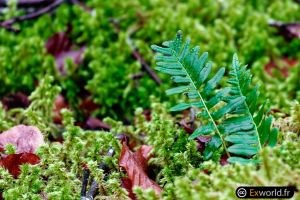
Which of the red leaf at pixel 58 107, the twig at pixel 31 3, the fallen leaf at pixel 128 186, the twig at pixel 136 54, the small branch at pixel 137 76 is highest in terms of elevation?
the twig at pixel 31 3

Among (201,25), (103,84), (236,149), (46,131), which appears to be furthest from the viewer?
(201,25)

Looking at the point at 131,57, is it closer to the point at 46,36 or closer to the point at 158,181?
the point at 46,36

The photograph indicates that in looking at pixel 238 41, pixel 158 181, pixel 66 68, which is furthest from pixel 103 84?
pixel 158 181

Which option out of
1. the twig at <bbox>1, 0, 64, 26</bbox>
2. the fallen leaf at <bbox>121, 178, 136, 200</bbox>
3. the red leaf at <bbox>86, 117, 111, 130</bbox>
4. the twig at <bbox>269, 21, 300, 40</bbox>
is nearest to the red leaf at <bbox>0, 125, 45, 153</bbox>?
the fallen leaf at <bbox>121, 178, 136, 200</bbox>

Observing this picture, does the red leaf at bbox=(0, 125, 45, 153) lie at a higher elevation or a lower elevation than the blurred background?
lower

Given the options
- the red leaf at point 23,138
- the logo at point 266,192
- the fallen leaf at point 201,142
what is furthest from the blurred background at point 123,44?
the logo at point 266,192

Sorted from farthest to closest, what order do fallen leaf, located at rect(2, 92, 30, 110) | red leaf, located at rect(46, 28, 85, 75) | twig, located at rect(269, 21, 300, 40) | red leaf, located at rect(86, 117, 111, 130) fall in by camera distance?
twig, located at rect(269, 21, 300, 40), red leaf, located at rect(46, 28, 85, 75), fallen leaf, located at rect(2, 92, 30, 110), red leaf, located at rect(86, 117, 111, 130)

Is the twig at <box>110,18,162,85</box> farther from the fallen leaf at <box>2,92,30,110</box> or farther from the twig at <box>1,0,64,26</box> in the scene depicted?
the fallen leaf at <box>2,92,30,110</box>

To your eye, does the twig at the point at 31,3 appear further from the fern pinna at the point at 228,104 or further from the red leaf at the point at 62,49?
the fern pinna at the point at 228,104
